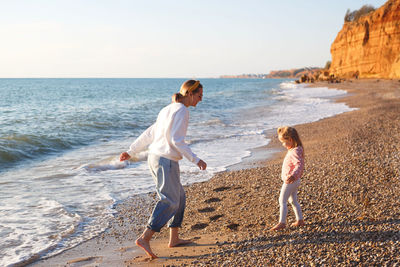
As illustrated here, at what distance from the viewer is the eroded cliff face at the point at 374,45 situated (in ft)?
162

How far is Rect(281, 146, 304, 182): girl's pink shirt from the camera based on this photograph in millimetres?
Result: 4379

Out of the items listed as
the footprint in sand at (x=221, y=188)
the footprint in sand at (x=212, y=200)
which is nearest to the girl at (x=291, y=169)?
the footprint in sand at (x=212, y=200)

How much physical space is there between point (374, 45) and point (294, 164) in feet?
184

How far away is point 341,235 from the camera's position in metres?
4.09

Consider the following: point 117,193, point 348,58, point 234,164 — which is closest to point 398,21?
point 348,58

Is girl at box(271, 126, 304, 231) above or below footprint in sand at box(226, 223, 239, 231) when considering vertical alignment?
A: above

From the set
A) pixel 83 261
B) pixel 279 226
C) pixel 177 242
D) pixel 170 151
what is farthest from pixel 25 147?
pixel 279 226

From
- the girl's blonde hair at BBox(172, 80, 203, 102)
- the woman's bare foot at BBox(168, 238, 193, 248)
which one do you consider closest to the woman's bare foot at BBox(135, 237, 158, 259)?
the woman's bare foot at BBox(168, 238, 193, 248)

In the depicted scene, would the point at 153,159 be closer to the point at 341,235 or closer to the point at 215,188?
the point at 341,235

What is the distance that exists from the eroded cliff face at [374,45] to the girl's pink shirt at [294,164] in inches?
1883

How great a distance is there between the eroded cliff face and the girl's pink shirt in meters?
47.8

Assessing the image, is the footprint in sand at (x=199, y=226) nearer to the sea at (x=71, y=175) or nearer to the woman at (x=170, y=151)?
the woman at (x=170, y=151)

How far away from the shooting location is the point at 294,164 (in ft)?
14.5

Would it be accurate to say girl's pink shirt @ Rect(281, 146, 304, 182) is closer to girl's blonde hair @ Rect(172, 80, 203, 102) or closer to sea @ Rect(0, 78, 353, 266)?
girl's blonde hair @ Rect(172, 80, 203, 102)
